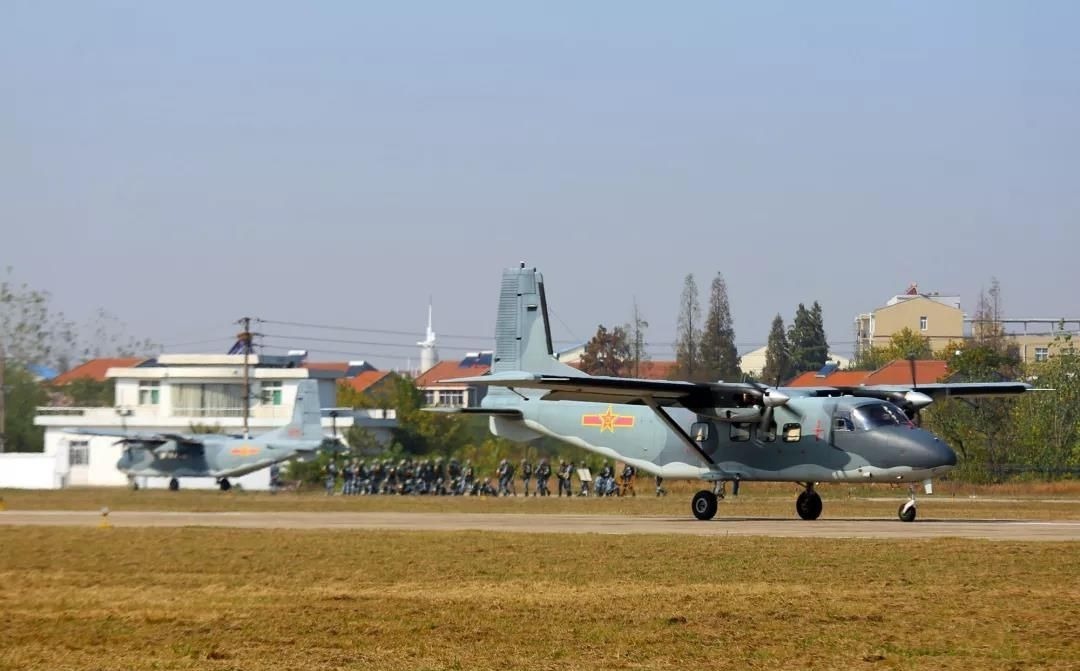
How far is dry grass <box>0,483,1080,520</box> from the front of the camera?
37.7m

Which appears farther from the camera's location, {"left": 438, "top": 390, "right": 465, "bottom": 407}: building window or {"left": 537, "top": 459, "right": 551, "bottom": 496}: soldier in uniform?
{"left": 438, "top": 390, "right": 465, "bottom": 407}: building window

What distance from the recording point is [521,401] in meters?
36.8

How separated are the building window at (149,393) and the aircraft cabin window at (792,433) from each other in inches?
2411

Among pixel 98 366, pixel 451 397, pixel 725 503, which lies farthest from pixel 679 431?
pixel 451 397

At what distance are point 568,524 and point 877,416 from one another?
7.26 meters

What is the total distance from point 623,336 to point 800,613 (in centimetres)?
7897

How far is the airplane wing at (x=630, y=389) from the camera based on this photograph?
30.2 meters

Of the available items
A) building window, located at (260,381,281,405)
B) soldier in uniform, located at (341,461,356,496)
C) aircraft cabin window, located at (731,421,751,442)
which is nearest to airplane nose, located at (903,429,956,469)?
aircraft cabin window, located at (731,421,751,442)

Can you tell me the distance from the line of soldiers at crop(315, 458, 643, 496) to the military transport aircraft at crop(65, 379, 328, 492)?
2.25m

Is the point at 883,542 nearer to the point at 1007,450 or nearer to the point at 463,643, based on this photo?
the point at 463,643

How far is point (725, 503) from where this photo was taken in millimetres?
43312

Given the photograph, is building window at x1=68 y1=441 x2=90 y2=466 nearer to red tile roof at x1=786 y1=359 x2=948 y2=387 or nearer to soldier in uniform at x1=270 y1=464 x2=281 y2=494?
soldier in uniform at x1=270 y1=464 x2=281 y2=494

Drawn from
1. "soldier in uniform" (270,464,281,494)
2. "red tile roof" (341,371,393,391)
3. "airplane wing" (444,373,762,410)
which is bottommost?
"soldier in uniform" (270,464,281,494)

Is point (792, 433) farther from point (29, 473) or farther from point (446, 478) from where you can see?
point (29, 473)
